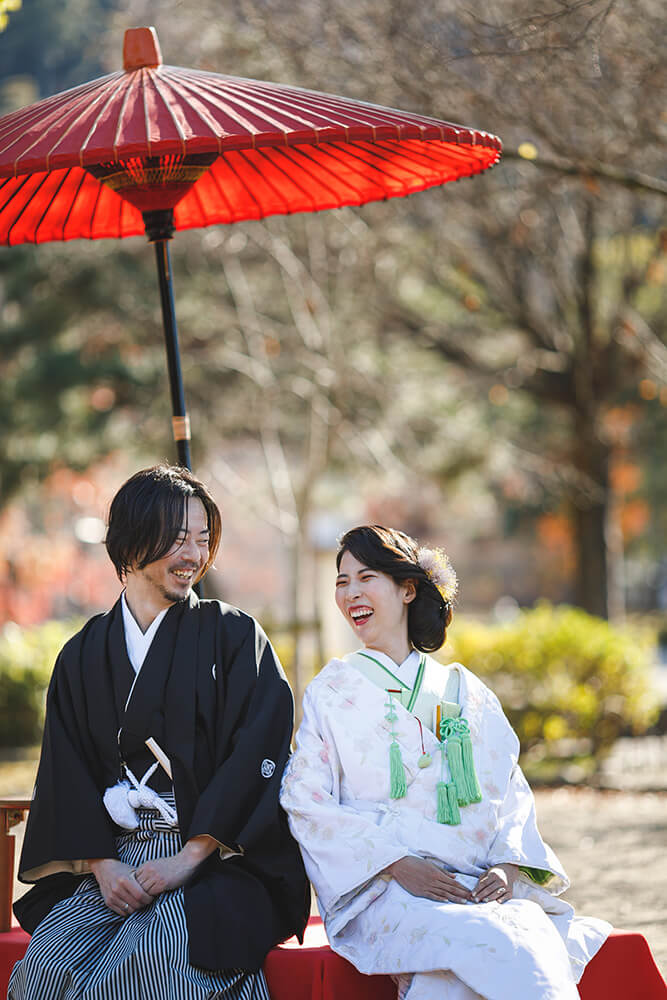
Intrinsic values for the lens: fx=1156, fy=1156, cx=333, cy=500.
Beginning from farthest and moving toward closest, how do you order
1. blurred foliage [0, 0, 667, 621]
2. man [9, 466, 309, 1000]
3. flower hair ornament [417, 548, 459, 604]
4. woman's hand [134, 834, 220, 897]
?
blurred foliage [0, 0, 667, 621] < flower hair ornament [417, 548, 459, 604] < woman's hand [134, 834, 220, 897] < man [9, 466, 309, 1000]

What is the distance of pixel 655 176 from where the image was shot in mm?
7086

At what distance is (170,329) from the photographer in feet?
12.3

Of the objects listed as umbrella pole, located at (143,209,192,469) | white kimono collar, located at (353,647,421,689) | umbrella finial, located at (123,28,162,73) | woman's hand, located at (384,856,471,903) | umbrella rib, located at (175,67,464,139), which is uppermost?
umbrella finial, located at (123,28,162,73)

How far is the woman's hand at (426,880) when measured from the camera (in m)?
2.70

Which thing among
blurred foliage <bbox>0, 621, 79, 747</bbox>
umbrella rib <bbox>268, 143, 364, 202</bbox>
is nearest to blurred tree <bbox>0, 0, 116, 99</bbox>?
blurred foliage <bbox>0, 621, 79, 747</bbox>

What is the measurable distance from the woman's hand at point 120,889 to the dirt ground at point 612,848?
182 centimetres

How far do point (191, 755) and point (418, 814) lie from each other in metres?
0.58

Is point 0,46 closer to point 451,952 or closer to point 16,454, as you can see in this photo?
point 16,454

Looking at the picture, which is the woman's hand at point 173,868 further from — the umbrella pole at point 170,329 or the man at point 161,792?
the umbrella pole at point 170,329

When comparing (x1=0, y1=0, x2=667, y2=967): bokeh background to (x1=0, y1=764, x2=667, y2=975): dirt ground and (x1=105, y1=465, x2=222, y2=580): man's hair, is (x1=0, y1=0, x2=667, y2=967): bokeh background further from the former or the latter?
(x1=105, y1=465, x2=222, y2=580): man's hair

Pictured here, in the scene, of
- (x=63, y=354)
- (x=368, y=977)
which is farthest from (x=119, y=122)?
(x=63, y=354)

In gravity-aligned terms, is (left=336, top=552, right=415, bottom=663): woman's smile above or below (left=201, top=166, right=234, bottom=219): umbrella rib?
below

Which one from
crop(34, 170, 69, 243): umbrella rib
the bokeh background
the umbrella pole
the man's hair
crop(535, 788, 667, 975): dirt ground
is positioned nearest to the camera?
the man's hair

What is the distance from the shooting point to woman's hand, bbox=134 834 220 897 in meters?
2.77
